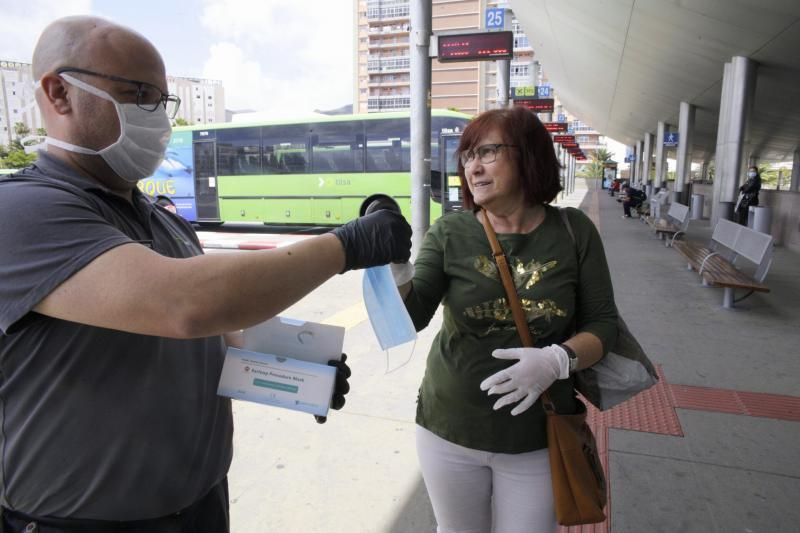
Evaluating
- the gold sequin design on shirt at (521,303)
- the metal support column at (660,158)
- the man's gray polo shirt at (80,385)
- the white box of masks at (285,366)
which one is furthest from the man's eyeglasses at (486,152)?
the metal support column at (660,158)

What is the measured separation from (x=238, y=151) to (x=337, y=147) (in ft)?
9.56

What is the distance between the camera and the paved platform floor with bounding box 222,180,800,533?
2.74m

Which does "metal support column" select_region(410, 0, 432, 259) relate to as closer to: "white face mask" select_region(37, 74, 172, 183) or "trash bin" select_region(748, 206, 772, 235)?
"white face mask" select_region(37, 74, 172, 183)

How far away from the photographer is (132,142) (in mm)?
1315

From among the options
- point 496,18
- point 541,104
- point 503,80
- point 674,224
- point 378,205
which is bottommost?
point 674,224

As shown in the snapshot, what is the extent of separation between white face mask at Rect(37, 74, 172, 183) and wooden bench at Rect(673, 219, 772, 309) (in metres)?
6.46

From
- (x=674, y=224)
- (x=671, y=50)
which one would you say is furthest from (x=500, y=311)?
(x=671, y=50)

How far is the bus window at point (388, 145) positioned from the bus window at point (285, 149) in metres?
1.76

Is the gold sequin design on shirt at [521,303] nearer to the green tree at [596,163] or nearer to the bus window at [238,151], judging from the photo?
the bus window at [238,151]

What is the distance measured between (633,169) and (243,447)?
55708 mm

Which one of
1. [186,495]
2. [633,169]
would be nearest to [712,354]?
[186,495]

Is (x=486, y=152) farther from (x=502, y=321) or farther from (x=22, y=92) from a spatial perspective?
(x=22, y=92)

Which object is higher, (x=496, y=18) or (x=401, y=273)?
(x=496, y=18)

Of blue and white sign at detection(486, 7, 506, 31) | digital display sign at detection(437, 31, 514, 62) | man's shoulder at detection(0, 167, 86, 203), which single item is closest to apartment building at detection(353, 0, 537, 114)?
blue and white sign at detection(486, 7, 506, 31)
